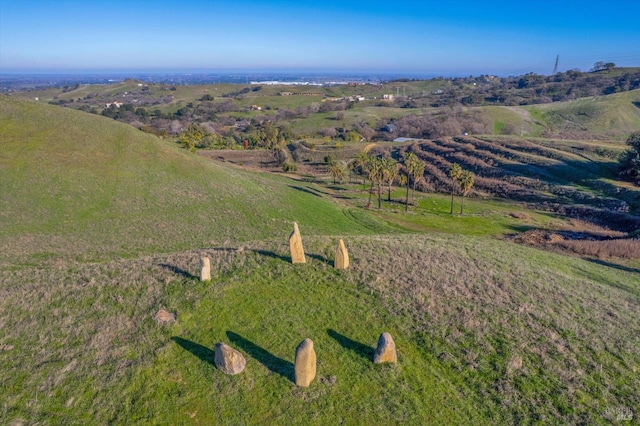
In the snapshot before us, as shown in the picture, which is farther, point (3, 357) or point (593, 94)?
point (593, 94)

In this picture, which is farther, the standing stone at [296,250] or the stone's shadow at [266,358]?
the standing stone at [296,250]

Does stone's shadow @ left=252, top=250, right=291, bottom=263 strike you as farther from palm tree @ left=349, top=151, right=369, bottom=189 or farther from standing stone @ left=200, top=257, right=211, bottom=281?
palm tree @ left=349, top=151, right=369, bottom=189

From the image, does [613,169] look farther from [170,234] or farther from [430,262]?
[170,234]

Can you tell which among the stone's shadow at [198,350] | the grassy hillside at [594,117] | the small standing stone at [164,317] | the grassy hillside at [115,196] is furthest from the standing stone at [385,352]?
the grassy hillside at [594,117]

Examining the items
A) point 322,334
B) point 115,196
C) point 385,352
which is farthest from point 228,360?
point 115,196

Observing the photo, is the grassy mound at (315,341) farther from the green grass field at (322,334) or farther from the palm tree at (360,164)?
the palm tree at (360,164)

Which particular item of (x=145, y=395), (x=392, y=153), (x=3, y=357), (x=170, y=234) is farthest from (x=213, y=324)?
(x=392, y=153)

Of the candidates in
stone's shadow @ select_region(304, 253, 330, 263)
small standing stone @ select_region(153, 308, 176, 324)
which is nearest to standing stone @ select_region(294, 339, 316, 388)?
small standing stone @ select_region(153, 308, 176, 324)
